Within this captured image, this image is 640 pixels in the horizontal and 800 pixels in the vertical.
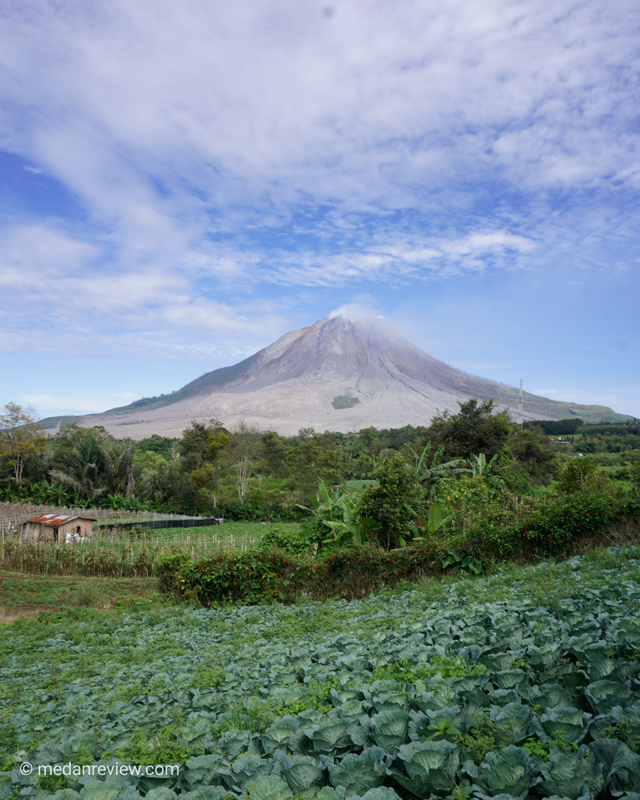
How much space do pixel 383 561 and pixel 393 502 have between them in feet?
7.57

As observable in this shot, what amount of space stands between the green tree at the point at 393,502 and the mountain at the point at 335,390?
7610 centimetres

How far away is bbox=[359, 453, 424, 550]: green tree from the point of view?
1025 cm

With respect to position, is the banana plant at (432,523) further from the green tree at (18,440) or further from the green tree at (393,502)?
the green tree at (18,440)

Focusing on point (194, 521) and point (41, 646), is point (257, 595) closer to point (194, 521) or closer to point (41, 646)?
point (41, 646)

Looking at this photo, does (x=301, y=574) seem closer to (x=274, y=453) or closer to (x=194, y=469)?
(x=194, y=469)

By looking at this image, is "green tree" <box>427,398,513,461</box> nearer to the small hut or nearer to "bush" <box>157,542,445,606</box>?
"bush" <box>157,542,445,606</box>

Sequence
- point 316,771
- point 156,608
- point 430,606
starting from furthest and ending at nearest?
point 156,608 → point 430,606 → point 316,771

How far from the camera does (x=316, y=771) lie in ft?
5.79

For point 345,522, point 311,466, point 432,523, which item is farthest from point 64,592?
point 311,466

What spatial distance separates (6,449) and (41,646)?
131 ft

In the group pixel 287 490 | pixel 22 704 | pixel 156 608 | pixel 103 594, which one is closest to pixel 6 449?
pixel 287 490

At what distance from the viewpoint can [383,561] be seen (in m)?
8.09

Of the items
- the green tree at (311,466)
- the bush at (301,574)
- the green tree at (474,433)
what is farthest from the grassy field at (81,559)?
the green tree at (311,466)

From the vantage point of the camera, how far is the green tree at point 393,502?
33.6 ft
